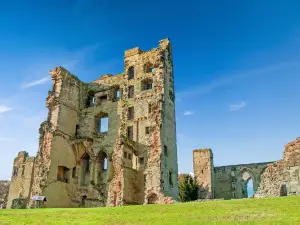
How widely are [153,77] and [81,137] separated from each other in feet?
30.8

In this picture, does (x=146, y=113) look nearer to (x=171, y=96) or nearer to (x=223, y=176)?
(x=171, y=96)

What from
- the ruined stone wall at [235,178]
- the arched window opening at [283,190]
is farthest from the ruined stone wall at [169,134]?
the ruined stone wall at [235,178]

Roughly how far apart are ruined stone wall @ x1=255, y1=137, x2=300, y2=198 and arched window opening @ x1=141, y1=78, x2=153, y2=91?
16183 millimetres

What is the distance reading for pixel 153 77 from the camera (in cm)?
3111

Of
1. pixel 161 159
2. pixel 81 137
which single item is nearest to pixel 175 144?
pixel 161 159

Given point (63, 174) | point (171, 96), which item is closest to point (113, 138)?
point (63, 174)

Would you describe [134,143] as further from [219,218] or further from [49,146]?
[219,218]

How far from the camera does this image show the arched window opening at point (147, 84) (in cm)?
3185

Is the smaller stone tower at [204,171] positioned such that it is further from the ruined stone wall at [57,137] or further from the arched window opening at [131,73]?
the ruined stone wall at [57,137]

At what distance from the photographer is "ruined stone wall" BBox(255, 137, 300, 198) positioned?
58.5ft

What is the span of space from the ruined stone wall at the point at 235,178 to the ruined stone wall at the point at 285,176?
1978cm

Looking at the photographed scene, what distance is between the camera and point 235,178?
38.7 m

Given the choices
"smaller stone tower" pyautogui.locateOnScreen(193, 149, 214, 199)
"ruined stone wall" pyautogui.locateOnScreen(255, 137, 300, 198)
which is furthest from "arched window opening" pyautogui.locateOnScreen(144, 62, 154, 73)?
"ruined stone wall" pyautogui.locateOnScreen(255, 137, 300, 198)

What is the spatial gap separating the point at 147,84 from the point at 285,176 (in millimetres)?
17579
